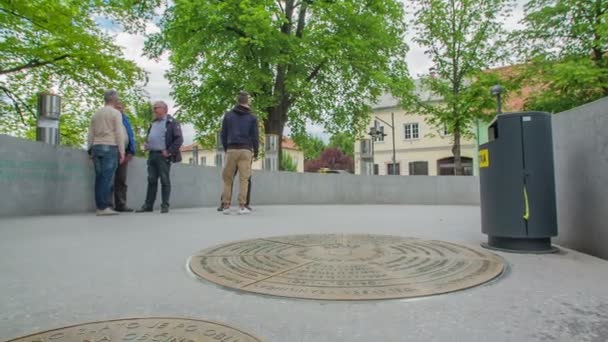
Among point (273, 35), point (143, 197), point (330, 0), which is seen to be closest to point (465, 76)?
point (330, 0)

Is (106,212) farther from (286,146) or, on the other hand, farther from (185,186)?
(286,146)

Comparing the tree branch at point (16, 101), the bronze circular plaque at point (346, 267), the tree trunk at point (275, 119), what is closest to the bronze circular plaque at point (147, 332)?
the bronze circular plaque at point (346, 267)

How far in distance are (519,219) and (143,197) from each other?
697cm

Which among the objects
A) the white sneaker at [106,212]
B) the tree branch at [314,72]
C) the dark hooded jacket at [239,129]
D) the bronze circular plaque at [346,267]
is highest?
the tree branch at [314,72]

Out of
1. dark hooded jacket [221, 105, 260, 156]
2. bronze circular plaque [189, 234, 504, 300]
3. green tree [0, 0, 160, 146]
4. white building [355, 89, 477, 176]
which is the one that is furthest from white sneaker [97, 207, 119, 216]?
white building [355, 89, 477, 176]

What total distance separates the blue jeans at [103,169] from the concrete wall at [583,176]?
626 cm

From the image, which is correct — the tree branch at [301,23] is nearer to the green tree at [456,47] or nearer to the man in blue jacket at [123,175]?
the green tree at [456,47]

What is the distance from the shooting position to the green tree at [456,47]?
22500 mm

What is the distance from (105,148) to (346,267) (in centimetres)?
520

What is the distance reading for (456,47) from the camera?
76.0 ft

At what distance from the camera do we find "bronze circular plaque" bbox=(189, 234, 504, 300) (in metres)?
2.28

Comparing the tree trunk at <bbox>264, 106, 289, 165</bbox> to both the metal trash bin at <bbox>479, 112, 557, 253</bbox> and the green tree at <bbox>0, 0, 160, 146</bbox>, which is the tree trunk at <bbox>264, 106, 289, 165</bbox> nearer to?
the green tree at <bbox>0, 0, 160, 146</bbox>

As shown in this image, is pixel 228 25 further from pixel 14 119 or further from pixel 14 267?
pixel 14 267

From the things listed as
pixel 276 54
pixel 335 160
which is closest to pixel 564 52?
pixel 276 54
